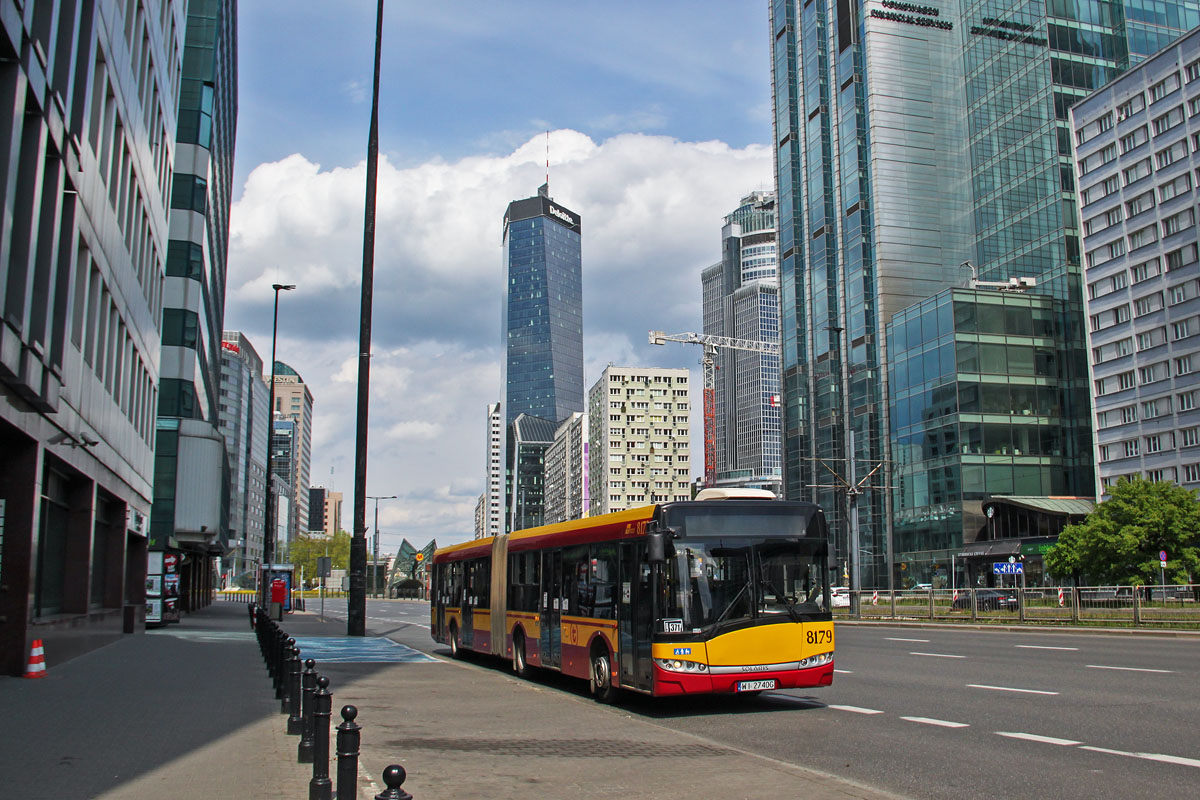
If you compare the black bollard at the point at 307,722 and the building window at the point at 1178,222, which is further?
the building window at the point at 1178,222

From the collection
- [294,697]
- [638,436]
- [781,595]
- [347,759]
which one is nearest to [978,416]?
[781,595]

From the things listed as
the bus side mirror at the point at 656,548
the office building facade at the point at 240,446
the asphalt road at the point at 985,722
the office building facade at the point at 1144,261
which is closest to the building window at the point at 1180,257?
the office building facade at the point at 1144,261

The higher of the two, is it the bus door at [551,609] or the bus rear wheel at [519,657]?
the bus door at [551,609]

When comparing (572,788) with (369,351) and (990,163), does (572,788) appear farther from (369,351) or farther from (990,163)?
(990,163)

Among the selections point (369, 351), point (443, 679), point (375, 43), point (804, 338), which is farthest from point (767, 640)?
point (804, 338)

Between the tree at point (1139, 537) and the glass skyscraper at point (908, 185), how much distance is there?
21.6 meters

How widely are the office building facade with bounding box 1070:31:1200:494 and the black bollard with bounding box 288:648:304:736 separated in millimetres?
67026

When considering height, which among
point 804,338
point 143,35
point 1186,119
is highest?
point 1186,119

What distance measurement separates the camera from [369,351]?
1104 inches

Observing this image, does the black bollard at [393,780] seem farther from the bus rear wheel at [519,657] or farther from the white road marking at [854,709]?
the bus rear wheel at [519,657]

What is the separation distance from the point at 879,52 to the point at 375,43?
265 feet

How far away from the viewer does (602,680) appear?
14359 millimetres

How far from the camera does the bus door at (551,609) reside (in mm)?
16344

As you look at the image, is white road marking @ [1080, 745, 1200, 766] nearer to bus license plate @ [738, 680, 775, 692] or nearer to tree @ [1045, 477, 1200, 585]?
bus license plate @ [738, 680, 775, 692]
